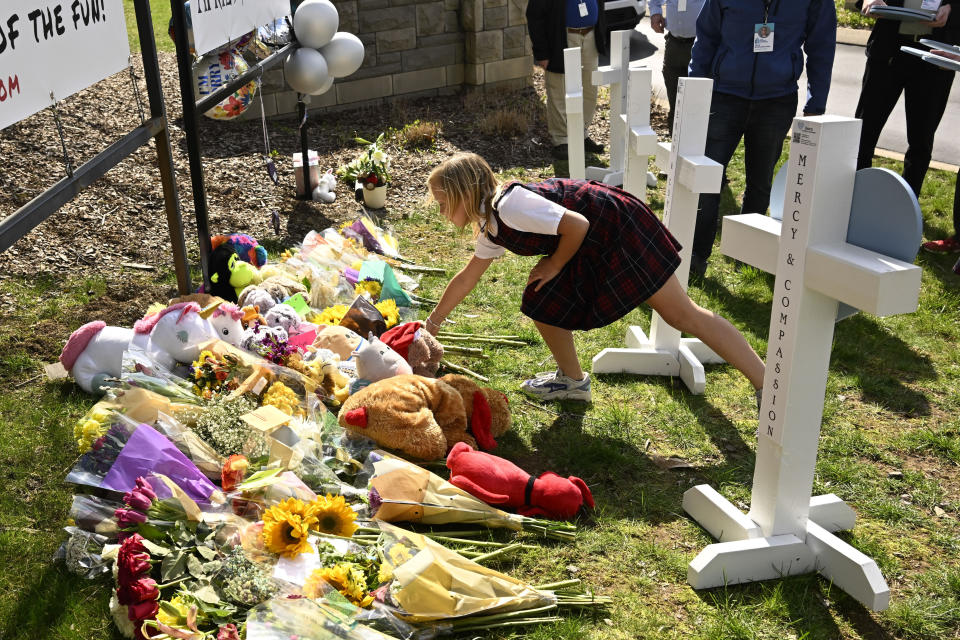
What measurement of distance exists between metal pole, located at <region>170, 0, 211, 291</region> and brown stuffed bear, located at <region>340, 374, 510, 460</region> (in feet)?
5.33

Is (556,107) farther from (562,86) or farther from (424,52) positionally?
(424,52)

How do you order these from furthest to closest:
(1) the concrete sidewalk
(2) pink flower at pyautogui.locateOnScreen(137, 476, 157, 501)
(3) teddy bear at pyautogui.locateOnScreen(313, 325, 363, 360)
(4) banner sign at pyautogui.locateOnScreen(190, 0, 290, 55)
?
(1) the concrete sidewalk, (4) banner sign at pyautogui.locateOnScreen(190, 0, 290, 55), (3) teddy bear at pyautogui.locateOnScreen(313, 325, 363, 360), (2) pink flower at pyautogui.locateOnScreen(137, 476, 157, 501)

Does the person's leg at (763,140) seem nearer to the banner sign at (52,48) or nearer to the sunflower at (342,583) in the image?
the banner sign at (52,48)

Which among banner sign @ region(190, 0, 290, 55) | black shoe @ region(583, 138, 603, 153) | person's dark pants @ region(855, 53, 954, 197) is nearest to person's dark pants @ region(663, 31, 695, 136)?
black shoe @ region(583, 138, 603, 153)

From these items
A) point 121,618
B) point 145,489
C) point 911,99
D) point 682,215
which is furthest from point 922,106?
point 121,618

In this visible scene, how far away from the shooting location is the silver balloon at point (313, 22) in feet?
19.6

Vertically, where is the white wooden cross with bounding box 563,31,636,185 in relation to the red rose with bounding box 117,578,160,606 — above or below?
above

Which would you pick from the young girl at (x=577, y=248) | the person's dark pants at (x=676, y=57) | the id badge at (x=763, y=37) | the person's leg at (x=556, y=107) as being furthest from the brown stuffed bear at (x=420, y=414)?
the person's leg at (x=556, y=107)

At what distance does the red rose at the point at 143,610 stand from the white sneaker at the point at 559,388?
1.96 metres

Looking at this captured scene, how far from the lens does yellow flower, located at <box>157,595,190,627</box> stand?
2266mm

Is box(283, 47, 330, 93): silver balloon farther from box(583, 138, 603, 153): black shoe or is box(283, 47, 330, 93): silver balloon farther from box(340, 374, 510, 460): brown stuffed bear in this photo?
box(340, 374, 510, 460): brown stuffed bear

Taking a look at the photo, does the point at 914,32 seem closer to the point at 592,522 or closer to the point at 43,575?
the point at 592,522

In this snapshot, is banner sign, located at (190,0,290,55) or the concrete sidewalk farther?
the concrete sidewalk

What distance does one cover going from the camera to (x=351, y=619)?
7.44ft
